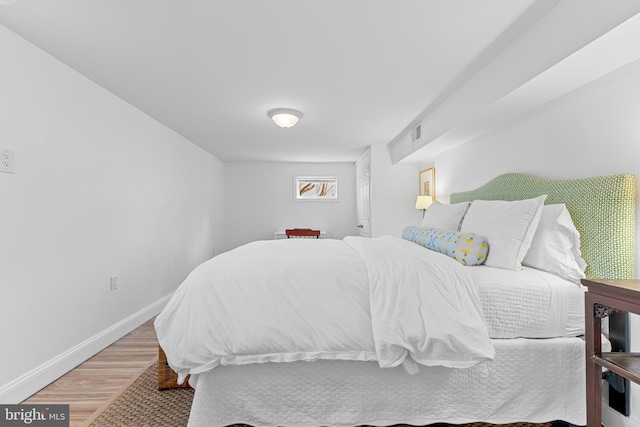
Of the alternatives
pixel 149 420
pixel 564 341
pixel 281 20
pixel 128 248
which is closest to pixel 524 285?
pixel 564 341

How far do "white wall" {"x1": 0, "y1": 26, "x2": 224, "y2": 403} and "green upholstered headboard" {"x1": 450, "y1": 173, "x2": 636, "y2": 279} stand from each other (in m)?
3.29

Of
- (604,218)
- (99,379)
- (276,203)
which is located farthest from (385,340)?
(276,203)

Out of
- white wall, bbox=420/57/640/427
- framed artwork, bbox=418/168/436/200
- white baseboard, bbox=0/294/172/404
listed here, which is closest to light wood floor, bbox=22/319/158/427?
white baseboard, bbox=0/294/172/404

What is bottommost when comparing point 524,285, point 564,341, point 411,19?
point 564,341

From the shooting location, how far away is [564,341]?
159 cm

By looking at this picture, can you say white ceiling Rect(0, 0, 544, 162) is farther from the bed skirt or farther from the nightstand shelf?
the bed skirt

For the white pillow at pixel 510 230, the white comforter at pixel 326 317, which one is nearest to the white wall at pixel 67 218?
Result: the white comforter at pixel 326 317

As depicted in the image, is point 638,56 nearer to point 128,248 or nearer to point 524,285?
point 524,285

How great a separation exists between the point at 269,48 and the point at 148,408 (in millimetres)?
2260

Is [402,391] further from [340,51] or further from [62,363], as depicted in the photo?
[62,363]

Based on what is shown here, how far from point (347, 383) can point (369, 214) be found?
3614 millimetres

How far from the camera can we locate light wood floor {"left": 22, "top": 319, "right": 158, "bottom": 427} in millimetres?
1795

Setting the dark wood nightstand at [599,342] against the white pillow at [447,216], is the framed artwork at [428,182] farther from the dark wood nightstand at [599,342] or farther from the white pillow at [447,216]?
the dark wood nightstand at [599,342]

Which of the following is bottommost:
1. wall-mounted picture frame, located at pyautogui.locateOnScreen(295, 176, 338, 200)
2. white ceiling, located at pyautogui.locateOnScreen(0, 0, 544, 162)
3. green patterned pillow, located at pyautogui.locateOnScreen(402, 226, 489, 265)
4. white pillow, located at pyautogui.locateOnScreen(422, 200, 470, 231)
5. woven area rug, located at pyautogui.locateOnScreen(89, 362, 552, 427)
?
woven area rug, located at pyautogui.locateOnScreen(89, 362, 552, 427)
